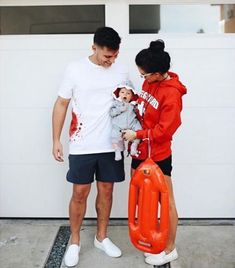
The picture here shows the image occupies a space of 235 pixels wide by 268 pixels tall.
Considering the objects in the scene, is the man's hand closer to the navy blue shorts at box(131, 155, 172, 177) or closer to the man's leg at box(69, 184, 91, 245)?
the man's leg at box(69, 184, 91, 245)

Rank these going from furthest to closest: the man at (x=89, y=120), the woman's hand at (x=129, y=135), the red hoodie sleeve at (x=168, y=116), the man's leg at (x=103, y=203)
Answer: the man's leg at (x=103, y=203) < the man at (x=89, y=120) < the woman's hand at (x=129, y=135) < the red hoodie sleeve at (x=168, y=116)

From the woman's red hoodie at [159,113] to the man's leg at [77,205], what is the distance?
0.48m

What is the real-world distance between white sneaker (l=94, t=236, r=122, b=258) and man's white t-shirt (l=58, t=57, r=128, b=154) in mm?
754

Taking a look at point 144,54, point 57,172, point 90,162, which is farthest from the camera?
point 57,172

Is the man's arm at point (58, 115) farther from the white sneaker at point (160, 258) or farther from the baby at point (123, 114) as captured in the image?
the white sneaker at point (160, 258)

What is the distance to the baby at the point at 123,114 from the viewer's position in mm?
3020

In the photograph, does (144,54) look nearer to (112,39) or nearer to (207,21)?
(112,39)

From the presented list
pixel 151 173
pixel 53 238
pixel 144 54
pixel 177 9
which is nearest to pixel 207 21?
pixel 177 9

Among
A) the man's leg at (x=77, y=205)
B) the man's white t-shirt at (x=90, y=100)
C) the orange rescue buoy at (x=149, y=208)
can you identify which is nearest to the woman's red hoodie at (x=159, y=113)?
the orange rescue buoy at (x=149, y=208)

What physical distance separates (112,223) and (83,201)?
2.64ft

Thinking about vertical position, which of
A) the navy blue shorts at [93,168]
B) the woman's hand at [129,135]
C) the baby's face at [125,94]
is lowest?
the navy blue shorts at [93,168]

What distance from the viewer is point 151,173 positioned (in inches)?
113

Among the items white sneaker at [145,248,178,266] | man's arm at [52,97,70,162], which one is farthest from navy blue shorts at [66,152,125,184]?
white sneaker at [145,248,178,266]

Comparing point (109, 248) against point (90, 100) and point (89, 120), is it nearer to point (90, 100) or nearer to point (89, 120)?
point (89, 120)
